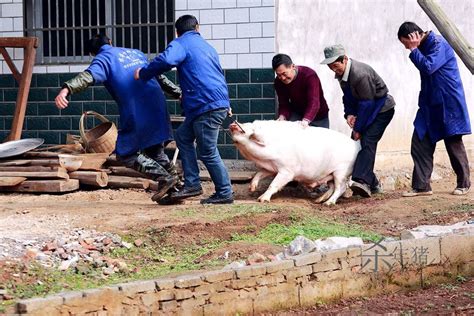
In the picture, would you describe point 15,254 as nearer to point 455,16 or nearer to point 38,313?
point 38,313

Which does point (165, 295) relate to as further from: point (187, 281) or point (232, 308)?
point (232, 308)

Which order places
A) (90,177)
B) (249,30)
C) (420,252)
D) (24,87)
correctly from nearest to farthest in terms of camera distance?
(420,252), (90,177), (249,30), (24,87)

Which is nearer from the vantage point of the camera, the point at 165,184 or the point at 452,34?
the point at 452,34

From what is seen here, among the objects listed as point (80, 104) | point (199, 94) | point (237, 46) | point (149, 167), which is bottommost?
point (149, 167)

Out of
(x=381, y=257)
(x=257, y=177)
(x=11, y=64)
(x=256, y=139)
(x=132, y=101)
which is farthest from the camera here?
(x=11, y=64)

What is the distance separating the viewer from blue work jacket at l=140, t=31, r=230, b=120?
1088 cm

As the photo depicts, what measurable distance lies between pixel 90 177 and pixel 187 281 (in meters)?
5.73

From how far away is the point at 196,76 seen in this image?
429 inches

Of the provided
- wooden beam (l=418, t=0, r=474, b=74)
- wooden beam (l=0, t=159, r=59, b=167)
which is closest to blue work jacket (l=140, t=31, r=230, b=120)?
wooden beam (l=0, t=159, r=59, b=167)

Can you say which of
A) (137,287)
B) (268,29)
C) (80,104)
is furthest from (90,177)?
(137,287)

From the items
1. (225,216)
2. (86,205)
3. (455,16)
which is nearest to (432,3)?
(225,216)

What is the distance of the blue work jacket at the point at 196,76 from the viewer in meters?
10.9

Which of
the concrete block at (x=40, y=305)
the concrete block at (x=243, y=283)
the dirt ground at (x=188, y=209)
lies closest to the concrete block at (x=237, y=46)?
the dirt ground at (x=188, y=209)

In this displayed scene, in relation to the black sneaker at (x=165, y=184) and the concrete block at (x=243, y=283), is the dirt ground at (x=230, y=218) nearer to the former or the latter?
the black sneaker at (x=165, y=184)
